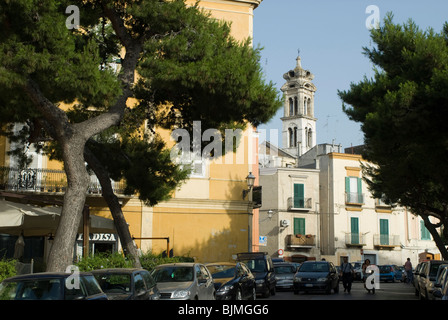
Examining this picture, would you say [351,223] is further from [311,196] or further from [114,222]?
[114,222]

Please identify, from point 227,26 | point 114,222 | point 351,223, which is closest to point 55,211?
point 114,222

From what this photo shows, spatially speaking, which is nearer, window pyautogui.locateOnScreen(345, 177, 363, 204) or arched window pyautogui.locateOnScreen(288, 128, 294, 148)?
window pyautogui.locateOnScreen(345, 177, 363, 204)

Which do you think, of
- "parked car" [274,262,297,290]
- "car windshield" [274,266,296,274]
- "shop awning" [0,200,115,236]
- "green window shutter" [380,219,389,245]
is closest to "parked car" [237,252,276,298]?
"parked car" [274,262,297,290]

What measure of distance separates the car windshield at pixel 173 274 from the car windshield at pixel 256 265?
8637mm

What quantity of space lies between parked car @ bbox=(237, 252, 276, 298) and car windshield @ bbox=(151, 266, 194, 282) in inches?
302

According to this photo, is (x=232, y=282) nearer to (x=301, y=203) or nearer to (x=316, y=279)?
(x=316, y=279)

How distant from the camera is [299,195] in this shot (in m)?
54.5

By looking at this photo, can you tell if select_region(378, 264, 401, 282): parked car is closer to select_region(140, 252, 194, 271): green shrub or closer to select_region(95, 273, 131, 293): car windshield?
select_region(140, 252, 194, 271): green shrub

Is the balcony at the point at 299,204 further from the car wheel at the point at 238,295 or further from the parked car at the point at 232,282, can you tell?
the car wheel at the point at 238,295

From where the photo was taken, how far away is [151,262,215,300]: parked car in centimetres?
1459

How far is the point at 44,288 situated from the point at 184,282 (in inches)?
214

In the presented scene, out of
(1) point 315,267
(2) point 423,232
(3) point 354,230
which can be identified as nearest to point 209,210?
(1) point 315,267

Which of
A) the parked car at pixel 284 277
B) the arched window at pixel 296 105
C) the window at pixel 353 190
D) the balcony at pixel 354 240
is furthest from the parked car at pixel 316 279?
the arched window at pixel 296 105
